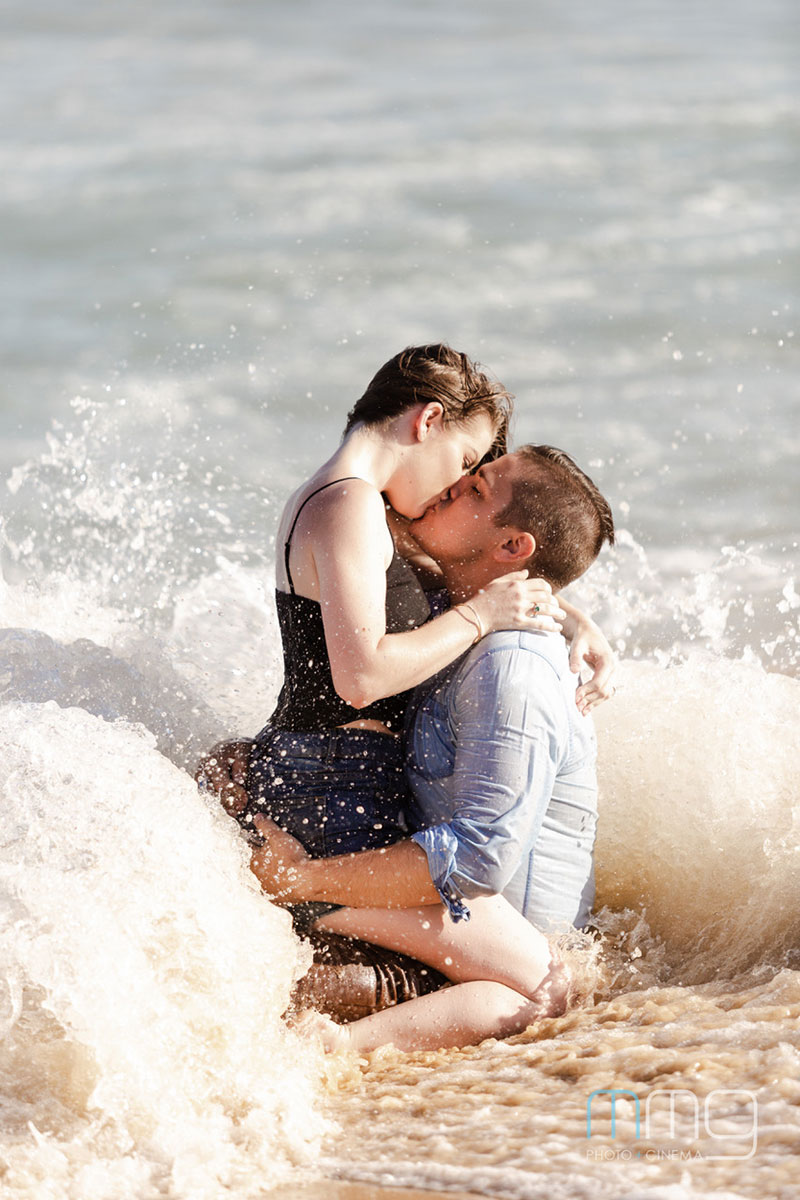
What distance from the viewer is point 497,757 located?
3.10 meters

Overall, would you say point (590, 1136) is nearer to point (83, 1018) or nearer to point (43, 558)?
point (83, 1018)

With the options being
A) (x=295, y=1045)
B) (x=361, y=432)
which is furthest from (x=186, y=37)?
(x=295, y=1045)

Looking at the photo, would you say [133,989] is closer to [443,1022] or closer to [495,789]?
[443,1022]

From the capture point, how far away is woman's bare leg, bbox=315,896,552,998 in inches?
127

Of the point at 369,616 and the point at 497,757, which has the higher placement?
the point at 369,616

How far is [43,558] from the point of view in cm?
686

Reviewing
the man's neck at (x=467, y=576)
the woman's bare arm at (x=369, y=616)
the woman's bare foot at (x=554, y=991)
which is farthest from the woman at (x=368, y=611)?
the woman's bare foot at (x=554, y=991)

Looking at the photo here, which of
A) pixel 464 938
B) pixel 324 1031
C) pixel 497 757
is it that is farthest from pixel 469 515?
pixel 324 1031

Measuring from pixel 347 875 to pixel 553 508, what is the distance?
3.59ft

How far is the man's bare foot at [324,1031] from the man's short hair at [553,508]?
130 cm

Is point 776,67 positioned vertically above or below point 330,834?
above

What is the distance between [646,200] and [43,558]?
7.56m

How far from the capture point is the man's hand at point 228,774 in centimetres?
350

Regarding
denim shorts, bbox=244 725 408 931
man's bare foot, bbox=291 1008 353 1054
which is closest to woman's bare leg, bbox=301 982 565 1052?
man's bare foot, bbox=291 1008 353 1054
